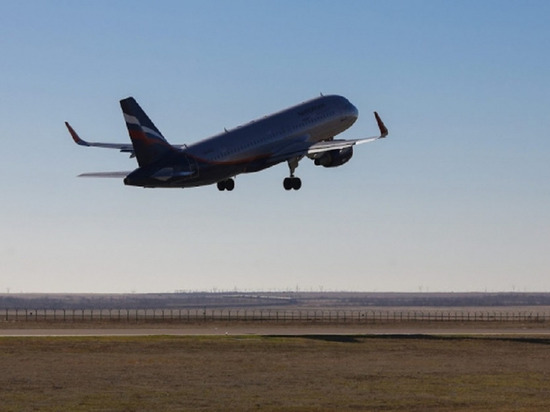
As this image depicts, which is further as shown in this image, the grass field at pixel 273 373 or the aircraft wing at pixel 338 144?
the aircraft wing at pixel 338 144

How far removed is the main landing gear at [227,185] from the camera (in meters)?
96.4

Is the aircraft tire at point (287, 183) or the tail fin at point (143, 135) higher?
the tail fin at point (143, 135)

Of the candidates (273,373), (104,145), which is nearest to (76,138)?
(104,145)

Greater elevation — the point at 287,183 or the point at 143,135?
the point at 143,135

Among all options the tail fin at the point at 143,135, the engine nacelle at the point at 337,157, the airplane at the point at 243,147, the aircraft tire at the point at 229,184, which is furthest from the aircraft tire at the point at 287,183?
the tail fin at the point at 143,135

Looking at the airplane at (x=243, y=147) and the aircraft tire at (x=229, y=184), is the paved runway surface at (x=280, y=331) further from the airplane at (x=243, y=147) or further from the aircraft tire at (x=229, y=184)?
the airplane at (x=243, y=147)

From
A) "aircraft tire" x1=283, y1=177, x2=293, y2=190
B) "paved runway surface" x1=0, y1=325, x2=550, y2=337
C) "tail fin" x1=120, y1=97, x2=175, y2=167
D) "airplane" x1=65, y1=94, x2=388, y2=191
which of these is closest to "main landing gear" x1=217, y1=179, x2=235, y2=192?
"airplane" x1=65, y1=94, x2=388, y2=191

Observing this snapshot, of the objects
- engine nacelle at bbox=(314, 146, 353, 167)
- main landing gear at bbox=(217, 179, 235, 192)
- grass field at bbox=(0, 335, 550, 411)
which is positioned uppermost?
engine nacelle at bbox=(314, 146, 353, 167)

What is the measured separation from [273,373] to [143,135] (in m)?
25.2

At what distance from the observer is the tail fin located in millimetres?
85438

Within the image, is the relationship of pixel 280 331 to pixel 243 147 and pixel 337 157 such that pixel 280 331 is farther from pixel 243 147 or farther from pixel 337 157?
pixel 243 147

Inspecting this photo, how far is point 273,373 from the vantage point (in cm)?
6881

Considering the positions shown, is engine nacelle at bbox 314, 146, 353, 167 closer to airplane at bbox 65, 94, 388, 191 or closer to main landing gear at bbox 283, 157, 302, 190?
airplane at bbox 65, 94, 388, 191

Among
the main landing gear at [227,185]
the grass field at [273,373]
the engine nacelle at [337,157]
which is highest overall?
the engine nacelle at [337,157]
